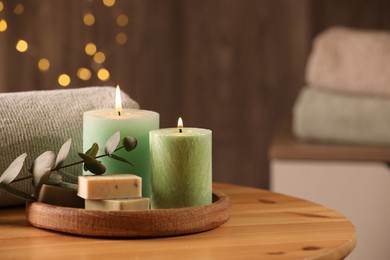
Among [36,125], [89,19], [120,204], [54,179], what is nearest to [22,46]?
[89,19]

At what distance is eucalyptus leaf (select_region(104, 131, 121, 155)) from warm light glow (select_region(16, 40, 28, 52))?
1335mm

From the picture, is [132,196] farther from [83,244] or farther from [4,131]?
[4,131]

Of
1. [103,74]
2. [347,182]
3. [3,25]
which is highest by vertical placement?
[3,25]

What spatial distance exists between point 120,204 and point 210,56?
1419mm

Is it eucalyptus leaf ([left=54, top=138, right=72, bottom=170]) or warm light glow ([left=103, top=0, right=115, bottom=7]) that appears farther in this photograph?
warm light glow ([left=103, top=0, right=115, bottom=7])

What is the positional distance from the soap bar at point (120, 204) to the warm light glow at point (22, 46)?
1.38 meters

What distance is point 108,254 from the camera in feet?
2.79

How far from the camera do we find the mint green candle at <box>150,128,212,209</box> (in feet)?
3.10

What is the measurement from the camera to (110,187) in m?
0.92

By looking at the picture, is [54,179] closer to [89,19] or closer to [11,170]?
[11,170]

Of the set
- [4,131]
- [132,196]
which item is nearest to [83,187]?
[132,196]

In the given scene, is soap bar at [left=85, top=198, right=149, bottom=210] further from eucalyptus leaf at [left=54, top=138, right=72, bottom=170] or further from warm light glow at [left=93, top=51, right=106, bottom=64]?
warm light glow at [left=93, top=51, right=106, bottom=64]

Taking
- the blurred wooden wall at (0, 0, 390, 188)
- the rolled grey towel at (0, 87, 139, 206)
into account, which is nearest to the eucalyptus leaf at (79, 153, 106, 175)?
the rolled grey towel at (0, 87, 139, 206)

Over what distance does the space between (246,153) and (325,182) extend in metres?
0.45
